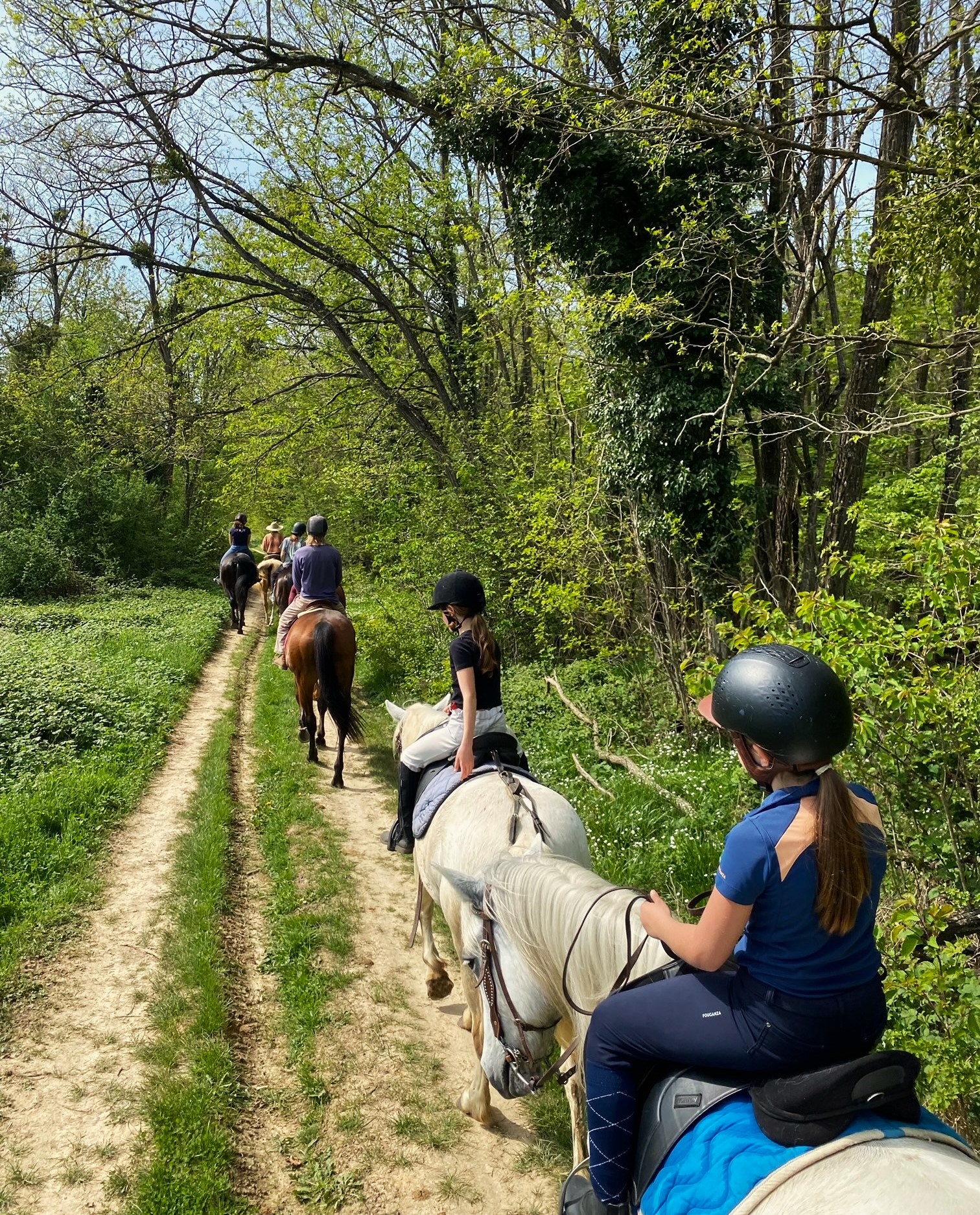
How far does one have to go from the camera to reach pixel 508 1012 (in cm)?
296

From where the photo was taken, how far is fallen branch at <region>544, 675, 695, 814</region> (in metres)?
6.56

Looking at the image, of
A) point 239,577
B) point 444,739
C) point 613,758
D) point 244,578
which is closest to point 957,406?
point 613,758

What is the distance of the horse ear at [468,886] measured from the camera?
10.2 ft

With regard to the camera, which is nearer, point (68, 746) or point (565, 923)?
point (565, 923)

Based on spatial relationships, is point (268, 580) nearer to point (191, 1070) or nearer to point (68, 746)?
point (68, 746)

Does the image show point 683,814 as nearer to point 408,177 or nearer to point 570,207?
point 570,207

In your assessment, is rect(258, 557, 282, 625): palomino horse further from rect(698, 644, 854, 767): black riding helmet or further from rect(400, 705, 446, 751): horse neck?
rect(698, 644, 854, 767): black riding helmet

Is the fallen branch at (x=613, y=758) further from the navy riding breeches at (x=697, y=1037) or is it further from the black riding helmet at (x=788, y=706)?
the black riding helmet at (x=788, y=706)

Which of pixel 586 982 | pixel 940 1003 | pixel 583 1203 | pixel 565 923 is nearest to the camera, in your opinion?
pixel 583 1203

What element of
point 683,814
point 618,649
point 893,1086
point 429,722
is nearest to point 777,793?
point 893,1086

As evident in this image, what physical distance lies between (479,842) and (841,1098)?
2275 millimetres

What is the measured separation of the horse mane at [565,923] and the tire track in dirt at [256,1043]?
1607mm

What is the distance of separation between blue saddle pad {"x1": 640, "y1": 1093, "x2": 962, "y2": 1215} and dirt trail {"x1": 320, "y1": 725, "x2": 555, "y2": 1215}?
1.58 meters

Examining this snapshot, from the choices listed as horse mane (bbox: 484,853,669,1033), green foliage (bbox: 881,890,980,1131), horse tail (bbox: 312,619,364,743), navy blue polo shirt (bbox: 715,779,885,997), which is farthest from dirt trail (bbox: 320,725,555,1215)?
horse tail (bbox: 312,619,364,743)
